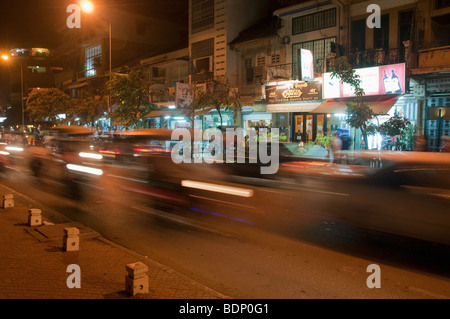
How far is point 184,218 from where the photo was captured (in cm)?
841

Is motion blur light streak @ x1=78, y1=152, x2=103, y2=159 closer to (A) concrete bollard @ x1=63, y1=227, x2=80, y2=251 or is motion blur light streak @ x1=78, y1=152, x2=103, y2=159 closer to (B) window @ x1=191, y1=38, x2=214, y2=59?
(A) concrete bollard @ x1=63, y1=227, x2=80, y2=251

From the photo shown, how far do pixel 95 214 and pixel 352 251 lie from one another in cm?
575

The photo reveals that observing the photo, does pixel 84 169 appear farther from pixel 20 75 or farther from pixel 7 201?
pixel 20 75

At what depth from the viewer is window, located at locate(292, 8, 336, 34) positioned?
18328 millimetres

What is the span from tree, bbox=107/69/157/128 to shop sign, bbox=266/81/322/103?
28.5 ft

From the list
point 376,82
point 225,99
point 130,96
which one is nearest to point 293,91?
point 225,99

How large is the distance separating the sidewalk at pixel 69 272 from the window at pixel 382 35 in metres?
15.3

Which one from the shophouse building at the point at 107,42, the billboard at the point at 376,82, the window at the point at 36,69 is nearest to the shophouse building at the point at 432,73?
the billboard at the point at 376,82

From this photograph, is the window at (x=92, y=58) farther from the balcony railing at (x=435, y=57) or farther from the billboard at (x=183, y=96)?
the balcony railing at (x=435, y=57)

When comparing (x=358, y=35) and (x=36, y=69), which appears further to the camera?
(x=36, y=69)

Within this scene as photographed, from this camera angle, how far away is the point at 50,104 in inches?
1526

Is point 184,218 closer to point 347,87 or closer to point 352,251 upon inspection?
point 352,251

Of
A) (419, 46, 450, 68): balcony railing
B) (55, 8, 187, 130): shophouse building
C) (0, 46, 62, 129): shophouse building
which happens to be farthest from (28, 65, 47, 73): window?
(419, 46, 450, 68): balcony railing

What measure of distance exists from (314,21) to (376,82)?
5649 millimetres
